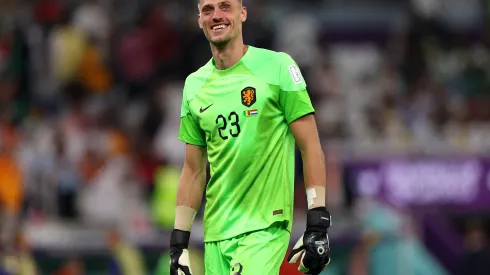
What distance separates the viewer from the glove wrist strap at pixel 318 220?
6509 millimetres

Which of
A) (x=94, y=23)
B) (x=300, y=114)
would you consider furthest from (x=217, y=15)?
(x=94, y=23)

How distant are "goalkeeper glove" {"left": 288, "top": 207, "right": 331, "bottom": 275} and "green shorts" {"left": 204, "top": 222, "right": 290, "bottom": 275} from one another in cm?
13

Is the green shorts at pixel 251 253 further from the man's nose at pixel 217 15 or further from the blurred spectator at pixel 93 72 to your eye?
the blurred spectator at pixel 93 72

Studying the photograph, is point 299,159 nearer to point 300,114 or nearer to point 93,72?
point 93,72

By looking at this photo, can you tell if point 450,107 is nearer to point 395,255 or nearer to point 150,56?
point 150,56

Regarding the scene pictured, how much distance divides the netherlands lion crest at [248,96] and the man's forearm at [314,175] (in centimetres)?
39

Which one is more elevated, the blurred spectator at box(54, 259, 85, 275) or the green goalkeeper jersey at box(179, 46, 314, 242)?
the green goalkeeper jersey at box(179, 46, 314, 242)

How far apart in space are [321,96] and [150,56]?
8.21ft

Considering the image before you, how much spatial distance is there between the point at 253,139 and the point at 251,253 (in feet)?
2.04

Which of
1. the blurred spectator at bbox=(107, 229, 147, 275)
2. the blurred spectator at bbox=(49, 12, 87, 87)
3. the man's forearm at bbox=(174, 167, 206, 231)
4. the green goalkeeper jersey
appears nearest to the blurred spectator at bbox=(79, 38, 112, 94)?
the blurred spectator at bbox=(49, 12, 87, 87)

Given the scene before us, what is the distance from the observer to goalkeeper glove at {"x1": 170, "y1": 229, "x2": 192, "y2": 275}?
694 cm

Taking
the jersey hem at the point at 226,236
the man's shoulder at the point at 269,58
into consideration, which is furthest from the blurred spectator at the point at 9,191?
the man's shoulder at the point at 269,58

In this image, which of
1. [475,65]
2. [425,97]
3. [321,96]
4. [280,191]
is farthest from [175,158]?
[280,191]

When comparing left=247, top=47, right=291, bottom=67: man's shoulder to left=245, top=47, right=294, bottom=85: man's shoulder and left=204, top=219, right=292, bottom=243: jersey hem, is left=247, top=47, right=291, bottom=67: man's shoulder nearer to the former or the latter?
left=245, top=47, right=294, bottom=85: man's shoulder
